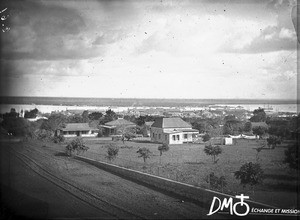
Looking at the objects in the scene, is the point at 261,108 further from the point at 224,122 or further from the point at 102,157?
the point at 102,157

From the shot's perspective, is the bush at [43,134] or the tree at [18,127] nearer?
the tree at [18,127]

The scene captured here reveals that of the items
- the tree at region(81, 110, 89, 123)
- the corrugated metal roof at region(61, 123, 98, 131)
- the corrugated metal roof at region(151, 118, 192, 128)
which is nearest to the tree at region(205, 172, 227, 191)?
the corrugated metal roof at region(151, 118, 192, 128)

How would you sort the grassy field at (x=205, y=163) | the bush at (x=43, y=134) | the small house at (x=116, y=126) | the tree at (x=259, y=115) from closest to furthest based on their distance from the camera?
the grassy field at (x=205, y=163) < the bush at (x=43, y=134) < the tree at (x=259, y=115) < the small house at (x=116, y=126)

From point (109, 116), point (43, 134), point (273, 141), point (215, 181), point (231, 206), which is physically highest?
point (109, 116)

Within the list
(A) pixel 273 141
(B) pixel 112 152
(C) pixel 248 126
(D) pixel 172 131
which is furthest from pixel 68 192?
(A) pixel 273 141

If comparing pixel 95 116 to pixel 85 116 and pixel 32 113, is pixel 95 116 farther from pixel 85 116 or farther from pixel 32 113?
pixel 32 113

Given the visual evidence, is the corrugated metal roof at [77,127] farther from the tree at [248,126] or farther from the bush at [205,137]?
the tree at [248,126]

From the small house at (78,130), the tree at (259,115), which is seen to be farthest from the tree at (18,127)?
the tree at (259,115)
